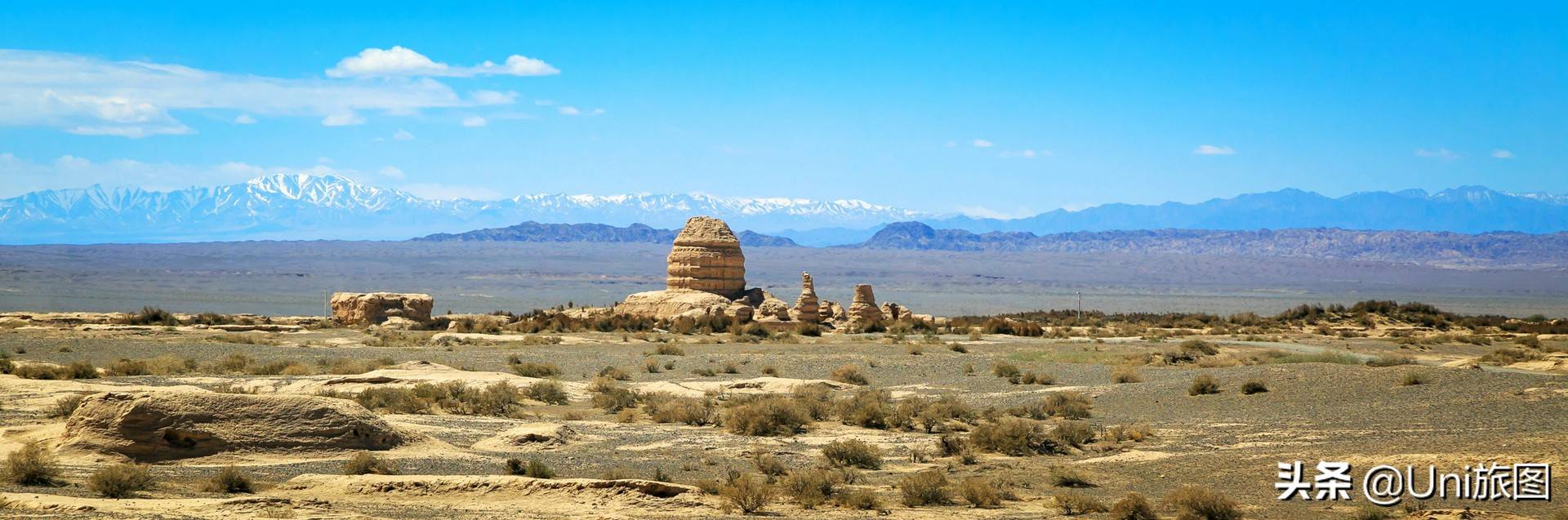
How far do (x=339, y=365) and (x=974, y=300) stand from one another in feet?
197

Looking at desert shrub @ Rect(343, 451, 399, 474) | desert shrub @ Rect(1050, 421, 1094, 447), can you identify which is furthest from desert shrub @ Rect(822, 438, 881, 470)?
desert shrub @ Rect(343, 451, 399, 474)

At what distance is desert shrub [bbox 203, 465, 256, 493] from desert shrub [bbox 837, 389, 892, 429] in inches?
296

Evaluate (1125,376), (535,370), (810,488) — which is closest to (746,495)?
(810,488)

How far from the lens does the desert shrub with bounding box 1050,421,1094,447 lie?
13.7 metres

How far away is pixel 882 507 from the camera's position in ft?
33.5

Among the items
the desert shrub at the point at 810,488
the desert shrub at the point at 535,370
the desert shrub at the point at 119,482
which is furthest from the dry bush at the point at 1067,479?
the desert shrub at the point at 535,370

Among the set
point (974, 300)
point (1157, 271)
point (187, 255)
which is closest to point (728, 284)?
point (974, 300)

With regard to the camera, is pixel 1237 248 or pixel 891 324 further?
pixel 1237 248

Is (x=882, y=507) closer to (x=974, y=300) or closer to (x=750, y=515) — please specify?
(x=750, y=515)

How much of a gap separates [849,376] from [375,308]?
19.1 metres

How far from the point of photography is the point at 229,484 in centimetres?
995

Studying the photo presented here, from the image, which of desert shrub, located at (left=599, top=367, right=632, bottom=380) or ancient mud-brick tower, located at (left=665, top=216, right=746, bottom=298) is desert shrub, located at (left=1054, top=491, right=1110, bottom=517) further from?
ancient mud-brick tower, located at (left=665, top=216, right=746, bottom=298)

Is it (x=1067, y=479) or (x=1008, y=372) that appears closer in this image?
(x=1067, y=479)

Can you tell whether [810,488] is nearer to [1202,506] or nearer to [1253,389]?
[1202,506]
